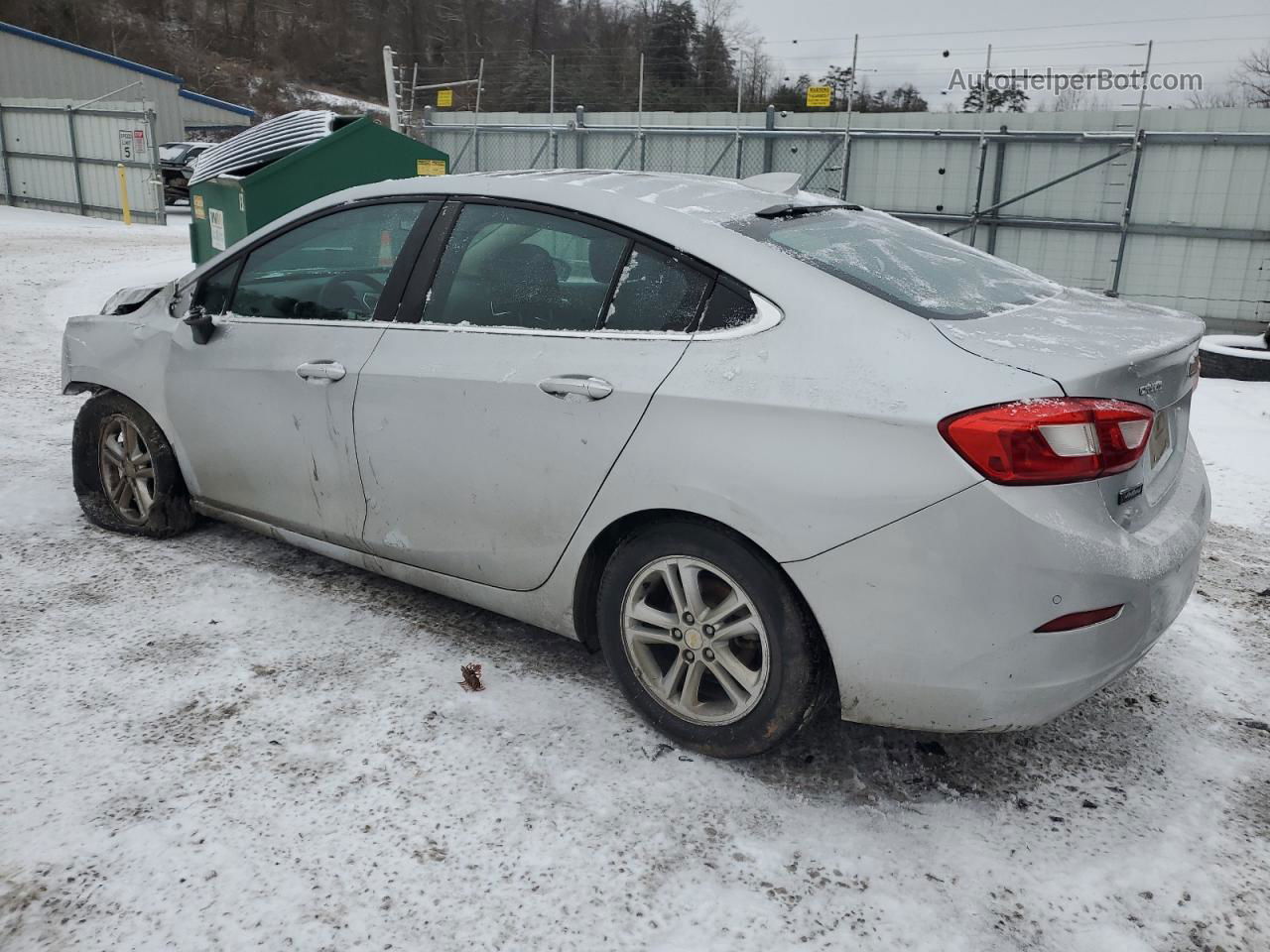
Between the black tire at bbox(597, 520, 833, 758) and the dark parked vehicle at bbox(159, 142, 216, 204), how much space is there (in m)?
22.7

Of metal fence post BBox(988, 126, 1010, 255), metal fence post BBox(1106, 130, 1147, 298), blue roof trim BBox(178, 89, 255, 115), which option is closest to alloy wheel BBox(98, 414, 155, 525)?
metal fence post BBox(1106, 130, 1147, 298)

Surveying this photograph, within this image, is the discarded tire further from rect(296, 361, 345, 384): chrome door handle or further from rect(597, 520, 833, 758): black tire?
rect(296, 361, 345, 384): chrome door handle

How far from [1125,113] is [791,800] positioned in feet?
44.5

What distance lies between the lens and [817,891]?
6.94 ft

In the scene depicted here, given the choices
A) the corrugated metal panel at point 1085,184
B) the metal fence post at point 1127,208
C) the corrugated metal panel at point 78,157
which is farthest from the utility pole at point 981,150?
the corrugated metal panel at point 78,157

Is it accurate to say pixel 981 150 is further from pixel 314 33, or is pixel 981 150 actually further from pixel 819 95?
pixel 314 33

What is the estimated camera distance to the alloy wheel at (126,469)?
3930 mm

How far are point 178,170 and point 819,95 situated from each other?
1550 cm

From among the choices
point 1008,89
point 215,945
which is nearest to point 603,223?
point 215,945

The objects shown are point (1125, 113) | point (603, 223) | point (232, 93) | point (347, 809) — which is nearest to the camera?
point (347, 809)

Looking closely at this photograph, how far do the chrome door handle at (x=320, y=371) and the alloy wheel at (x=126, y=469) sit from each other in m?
1.07

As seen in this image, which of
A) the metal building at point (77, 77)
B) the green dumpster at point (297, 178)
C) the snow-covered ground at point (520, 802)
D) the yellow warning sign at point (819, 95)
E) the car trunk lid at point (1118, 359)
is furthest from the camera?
the metal building at point (77, 77)

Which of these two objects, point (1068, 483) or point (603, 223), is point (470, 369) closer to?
point (603, 223)

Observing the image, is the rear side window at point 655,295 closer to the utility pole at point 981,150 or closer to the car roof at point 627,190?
the car roof at point 627,190
